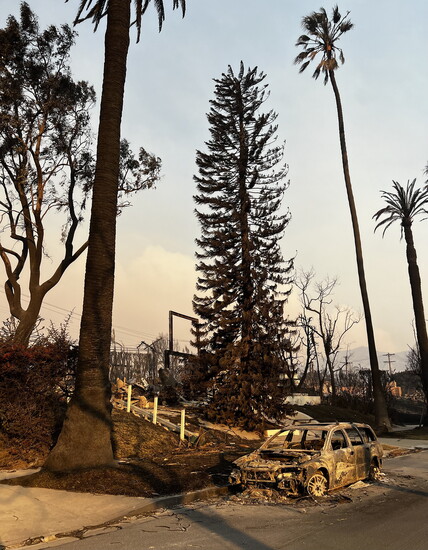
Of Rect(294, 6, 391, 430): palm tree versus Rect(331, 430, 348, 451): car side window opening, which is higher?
Rect(294, 6, 391, 430): palm tree

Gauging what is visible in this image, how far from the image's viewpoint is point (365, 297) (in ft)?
98.1

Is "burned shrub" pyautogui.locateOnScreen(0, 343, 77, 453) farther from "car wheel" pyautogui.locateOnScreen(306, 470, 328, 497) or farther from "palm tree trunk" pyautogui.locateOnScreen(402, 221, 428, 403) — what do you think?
"palm tree trunk" pyautogui.locateOnScreen(402, 221, 428, 403)

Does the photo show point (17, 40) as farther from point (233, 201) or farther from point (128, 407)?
point (128, 407)

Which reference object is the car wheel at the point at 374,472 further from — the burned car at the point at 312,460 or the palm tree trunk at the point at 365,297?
the palm tree trunk at the point at 365,297

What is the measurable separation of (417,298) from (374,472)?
26.8 metres

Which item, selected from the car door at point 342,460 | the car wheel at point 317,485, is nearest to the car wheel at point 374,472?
the car door at point 342,460

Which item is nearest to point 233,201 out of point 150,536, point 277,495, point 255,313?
point 255,313

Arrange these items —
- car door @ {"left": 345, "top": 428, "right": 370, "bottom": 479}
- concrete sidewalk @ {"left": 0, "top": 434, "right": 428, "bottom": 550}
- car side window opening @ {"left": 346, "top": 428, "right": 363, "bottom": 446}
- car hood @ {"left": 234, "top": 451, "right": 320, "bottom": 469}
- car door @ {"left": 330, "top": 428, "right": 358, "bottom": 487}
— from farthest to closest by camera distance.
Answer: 1. car side window opening @ {"left": 346, "top": 428, "right": 363, "bottom": 446}
2. car door @ {"left": 345, "top": 428, "right": 370, "bottom": 479}
3. car door @ {"left": 330, "top": 428, "right": 358, "bottom": 487}
4. car hood @ {"left": 234, "top": 451, "right": 320, "bottom": 469}
5. concrete sidewalk @ {"left": 0, "top": 434, "right": 428, "bottom": 550}

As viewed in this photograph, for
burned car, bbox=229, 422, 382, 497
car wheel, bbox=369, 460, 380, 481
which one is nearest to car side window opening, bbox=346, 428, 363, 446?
burned car, bbox=229, 422, 382, 497

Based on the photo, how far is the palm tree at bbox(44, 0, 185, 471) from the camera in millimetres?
11477

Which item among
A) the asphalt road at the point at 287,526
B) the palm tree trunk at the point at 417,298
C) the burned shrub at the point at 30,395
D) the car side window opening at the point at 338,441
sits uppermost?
the palm tree trunk at the point at 417,298

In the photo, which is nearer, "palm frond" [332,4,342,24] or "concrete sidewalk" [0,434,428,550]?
"concrete sidewalk" [0,434,428,550]

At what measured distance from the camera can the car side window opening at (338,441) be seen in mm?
10422

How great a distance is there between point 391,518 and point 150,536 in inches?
152
